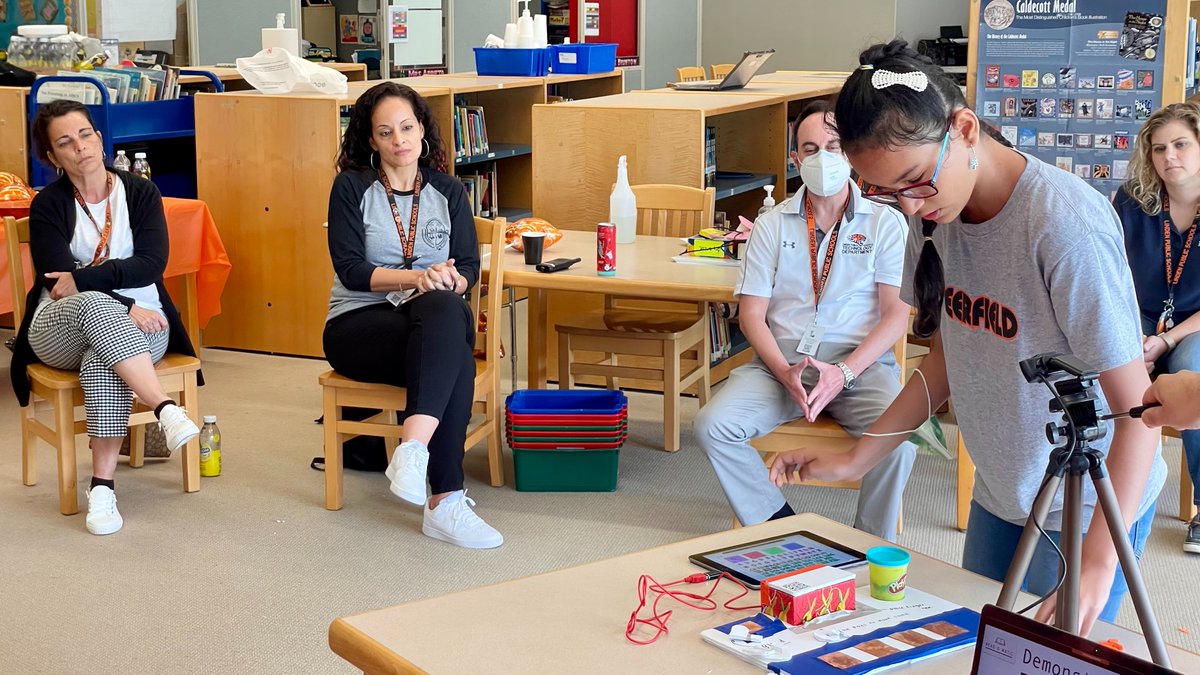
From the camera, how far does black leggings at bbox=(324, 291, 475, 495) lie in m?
3.34

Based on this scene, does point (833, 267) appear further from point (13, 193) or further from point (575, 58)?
point (575, 58)

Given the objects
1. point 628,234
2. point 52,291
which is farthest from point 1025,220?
point 52,291

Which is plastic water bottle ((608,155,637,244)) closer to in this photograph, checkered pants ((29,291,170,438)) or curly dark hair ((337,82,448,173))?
curly dark hair ((337,82,448,173))

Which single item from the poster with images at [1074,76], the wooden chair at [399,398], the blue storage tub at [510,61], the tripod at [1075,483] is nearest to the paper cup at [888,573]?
the tripod at [1075,483]

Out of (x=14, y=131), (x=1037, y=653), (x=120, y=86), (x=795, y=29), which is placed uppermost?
(x=795, y=29)

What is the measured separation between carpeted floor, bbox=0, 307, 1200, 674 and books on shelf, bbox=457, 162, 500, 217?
225 cm

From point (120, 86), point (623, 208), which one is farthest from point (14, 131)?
point (623, 208)

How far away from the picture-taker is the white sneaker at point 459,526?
339 centimetres

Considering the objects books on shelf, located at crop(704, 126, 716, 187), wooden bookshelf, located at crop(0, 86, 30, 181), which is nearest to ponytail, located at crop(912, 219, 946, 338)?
books on shelf, located at crop(704, 126, 716, 187)

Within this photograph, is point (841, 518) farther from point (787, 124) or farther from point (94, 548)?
point (787, 124)

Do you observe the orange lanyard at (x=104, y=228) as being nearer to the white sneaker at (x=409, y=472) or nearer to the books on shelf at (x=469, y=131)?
the white sneaker at (x=409, y=472)

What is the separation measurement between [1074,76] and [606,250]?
1888 mm

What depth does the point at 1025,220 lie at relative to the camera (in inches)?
60.8

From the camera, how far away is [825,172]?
3172 mm
